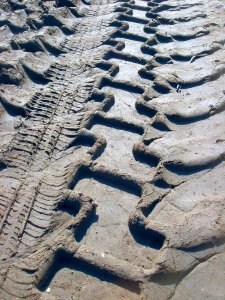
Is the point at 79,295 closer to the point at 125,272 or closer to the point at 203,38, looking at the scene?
the point at 125,272

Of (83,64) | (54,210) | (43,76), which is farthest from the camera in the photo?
(83,64)

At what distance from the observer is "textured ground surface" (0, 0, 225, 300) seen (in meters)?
1.74

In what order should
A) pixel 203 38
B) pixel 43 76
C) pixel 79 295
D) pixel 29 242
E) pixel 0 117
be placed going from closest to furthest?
pixel 79 295
pixel 29 242
pixel 0 117
pixel 43 76
pixel 203 38

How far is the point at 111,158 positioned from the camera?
238 centimetres

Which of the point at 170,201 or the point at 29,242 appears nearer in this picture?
the point at 29,242

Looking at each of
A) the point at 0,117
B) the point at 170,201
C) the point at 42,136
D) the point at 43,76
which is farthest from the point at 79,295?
the point at 43,76

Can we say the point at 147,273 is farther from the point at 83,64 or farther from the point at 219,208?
the point at 83,64

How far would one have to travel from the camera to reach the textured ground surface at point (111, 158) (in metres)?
1.74

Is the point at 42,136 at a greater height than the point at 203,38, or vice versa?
the point at 203,38

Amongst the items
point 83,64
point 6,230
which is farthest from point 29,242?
point 83,64

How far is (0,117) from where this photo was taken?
2.69m

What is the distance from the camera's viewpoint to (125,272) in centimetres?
173

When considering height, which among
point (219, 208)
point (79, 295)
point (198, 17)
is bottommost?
point (79, 295)

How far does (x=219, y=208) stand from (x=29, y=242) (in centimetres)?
92
